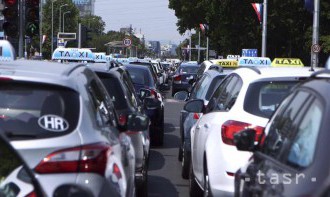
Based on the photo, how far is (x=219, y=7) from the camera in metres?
54.3

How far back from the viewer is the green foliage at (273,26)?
52281mm

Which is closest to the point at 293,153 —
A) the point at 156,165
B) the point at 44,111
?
the point at 44,111

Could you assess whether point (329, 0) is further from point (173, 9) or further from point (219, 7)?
point (173, 9)

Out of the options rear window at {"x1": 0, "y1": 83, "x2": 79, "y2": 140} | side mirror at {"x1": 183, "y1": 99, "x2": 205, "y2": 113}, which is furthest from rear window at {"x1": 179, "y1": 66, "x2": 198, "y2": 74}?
rear window at {"x1": 0, "y1": 83, "x2": 79, "y2": 140}

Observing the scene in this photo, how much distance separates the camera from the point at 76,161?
4.68 metres

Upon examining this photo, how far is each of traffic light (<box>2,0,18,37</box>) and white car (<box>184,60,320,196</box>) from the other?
13.1 m

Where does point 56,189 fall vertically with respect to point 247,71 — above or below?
below

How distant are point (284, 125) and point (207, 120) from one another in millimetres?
3221

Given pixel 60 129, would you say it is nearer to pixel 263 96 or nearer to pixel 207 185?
pixel 263 96

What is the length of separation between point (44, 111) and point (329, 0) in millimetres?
47982

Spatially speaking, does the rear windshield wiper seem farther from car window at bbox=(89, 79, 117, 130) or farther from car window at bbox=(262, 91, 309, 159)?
car window at bbox=(262, 91, 309, 159)

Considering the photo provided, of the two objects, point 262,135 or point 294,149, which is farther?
point 262,135

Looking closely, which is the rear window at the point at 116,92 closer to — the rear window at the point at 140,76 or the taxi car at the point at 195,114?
the taxi car at the point at 195,114

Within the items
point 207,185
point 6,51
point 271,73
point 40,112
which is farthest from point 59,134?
point 6,51
